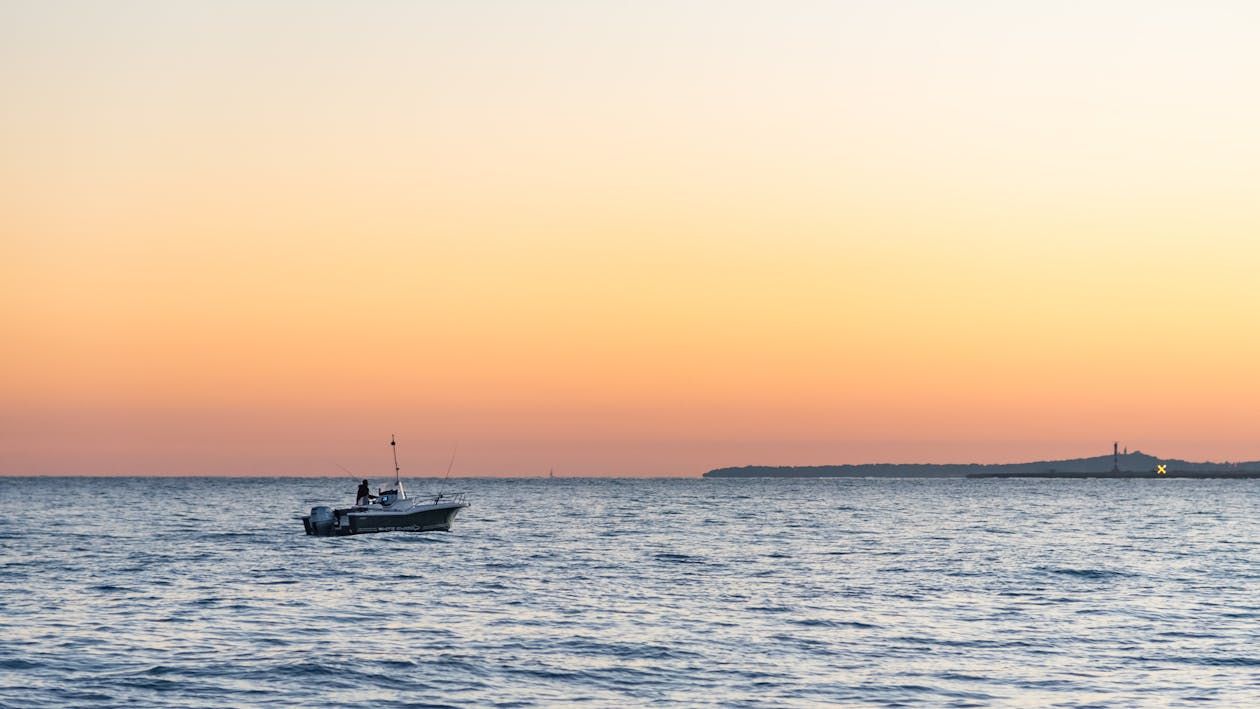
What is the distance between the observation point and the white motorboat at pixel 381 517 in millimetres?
83500

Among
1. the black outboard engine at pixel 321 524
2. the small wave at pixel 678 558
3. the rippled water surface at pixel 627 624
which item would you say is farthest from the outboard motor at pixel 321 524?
the small wave at pixel 678 558

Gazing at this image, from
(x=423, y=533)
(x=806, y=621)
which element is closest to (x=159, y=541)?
(x=423, y=533)

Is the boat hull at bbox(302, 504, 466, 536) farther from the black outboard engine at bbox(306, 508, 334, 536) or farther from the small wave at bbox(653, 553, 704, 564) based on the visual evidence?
the small wave at bbox(653, 553, 704, 564)

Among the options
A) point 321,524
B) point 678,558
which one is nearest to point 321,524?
point 321,524

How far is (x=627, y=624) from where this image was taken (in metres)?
40.2

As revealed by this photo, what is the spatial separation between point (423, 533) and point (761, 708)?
6659cm

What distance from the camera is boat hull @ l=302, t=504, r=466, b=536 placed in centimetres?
8344

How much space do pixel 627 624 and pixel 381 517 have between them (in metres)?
46.1

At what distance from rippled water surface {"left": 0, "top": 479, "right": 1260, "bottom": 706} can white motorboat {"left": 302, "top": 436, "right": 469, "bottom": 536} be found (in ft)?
8.22

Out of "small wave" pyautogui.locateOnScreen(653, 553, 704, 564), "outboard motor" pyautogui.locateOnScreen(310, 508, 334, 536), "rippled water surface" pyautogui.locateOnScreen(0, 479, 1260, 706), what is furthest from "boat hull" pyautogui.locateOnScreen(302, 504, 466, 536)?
"small wave" pyautogui.locateOnScreen(653, 553, 704, 564)

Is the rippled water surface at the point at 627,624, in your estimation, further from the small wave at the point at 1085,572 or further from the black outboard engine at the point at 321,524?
the black outboard engine at the point at 321,524

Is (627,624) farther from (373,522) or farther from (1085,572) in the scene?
(373,522)

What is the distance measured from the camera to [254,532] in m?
98.2

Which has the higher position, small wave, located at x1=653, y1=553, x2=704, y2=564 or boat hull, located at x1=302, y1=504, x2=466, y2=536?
boat hull, located at x1=302, y1=504, x2=466, y2=536
